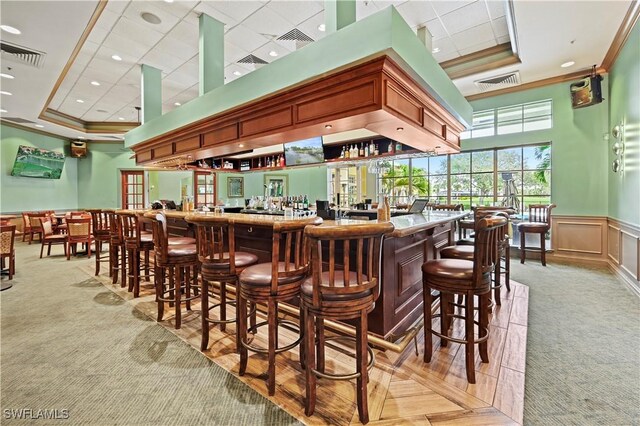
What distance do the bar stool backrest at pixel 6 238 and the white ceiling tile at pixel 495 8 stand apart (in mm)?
7423

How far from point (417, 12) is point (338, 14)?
1755mm

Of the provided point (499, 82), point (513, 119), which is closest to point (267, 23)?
point (499, 82)

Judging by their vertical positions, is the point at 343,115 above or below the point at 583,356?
above

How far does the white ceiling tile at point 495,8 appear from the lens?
3705mm

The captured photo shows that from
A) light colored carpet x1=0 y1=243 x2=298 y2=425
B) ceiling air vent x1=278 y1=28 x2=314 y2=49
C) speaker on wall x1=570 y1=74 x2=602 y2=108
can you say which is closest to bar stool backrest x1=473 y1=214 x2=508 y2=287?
light colored carpet x1=0 y1=243 x2=298 y2=425

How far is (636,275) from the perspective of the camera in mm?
3760

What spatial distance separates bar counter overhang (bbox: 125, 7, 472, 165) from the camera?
7.73 feet

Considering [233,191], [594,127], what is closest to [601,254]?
[594,127]

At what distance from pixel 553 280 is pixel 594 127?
A: 3.12m

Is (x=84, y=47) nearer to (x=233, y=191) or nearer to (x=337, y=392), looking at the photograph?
(x=233, y=191)

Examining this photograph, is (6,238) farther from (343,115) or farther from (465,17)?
(465,17)

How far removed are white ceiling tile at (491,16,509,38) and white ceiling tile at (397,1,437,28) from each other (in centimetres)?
98

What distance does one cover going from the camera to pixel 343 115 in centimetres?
258

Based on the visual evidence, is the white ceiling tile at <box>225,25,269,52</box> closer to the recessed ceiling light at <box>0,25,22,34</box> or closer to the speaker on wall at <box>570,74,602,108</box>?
the recessed ceiling light at <box>0,25,22,34</box>
